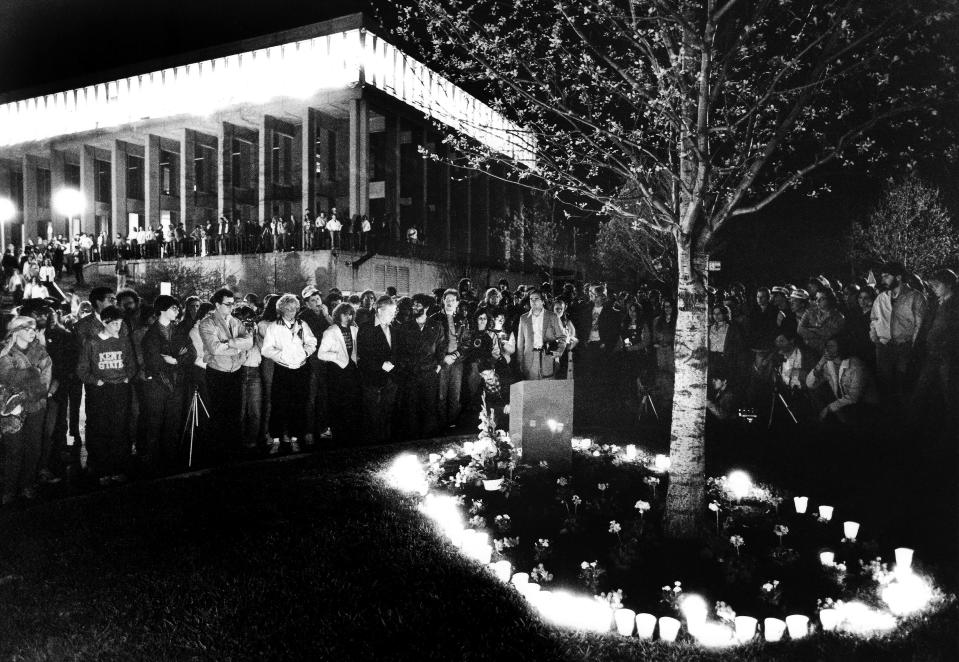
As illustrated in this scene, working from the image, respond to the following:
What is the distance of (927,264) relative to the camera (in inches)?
1433

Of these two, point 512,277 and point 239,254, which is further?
point 512,277

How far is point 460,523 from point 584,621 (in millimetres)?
2010

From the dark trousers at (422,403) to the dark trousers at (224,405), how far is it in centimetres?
274

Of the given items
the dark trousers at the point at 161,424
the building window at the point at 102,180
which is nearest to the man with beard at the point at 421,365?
the dark trousers at the point at 161,424

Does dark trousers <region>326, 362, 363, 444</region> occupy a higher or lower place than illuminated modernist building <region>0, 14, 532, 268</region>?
lower

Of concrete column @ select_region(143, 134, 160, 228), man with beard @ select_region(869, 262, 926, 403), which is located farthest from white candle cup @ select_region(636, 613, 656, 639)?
concrete column @ select_region(143, 134, 160, 228)

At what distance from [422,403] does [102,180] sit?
55.6 metres

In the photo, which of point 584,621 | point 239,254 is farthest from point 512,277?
point 584,621

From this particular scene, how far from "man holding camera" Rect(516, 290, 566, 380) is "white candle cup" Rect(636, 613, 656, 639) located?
6781 millimetres

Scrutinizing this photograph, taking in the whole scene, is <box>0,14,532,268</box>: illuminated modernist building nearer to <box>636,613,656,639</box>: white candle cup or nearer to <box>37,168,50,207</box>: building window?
<box>37,168,50,207</box>: building window

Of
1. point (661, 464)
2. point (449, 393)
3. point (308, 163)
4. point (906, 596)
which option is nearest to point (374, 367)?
point (449, 393)

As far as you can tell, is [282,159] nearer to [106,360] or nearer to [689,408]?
[106,360]

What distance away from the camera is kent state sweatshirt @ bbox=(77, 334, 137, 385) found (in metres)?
7.82

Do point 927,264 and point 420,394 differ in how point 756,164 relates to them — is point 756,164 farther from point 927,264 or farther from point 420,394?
point 927,264
